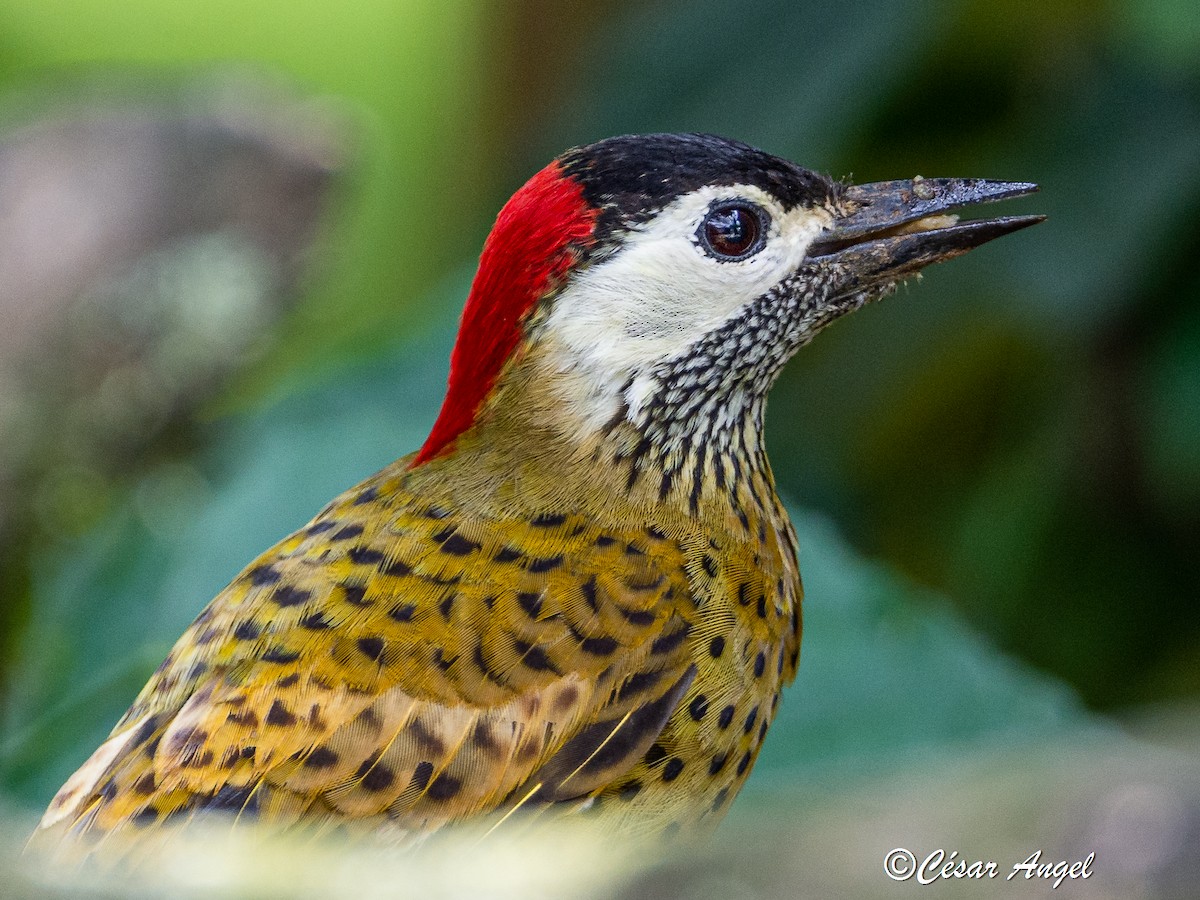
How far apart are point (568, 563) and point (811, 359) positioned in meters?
1.70

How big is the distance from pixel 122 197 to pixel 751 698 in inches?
124

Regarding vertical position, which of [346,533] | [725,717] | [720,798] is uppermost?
[346,533]

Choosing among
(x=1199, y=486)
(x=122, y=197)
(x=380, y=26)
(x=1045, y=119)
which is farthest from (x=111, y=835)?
(x=380, y=26)

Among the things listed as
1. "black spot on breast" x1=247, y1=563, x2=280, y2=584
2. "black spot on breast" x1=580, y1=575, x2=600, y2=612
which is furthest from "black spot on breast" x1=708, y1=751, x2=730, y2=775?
"black spot on breast" x1=247, y1=563, x2=280, y2=584

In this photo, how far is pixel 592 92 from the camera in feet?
11.6

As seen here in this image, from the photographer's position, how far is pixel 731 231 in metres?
1.98

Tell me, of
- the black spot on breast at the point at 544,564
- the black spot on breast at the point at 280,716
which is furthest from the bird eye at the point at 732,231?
the black spot on breast at the point at 280,716

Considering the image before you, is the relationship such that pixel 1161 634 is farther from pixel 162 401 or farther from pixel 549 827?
pixel 162 401

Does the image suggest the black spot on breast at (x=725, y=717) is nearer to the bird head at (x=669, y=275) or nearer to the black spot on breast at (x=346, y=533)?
the bird head at (x=669, y=275)

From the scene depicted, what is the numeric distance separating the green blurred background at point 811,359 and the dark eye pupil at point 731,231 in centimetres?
77

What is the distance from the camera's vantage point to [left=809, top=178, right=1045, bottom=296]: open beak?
6.62ft

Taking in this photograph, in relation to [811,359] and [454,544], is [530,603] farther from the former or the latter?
[811,359]

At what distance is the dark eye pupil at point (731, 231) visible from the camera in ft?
6.44

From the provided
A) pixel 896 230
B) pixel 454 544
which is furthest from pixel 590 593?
pixel 896 230
